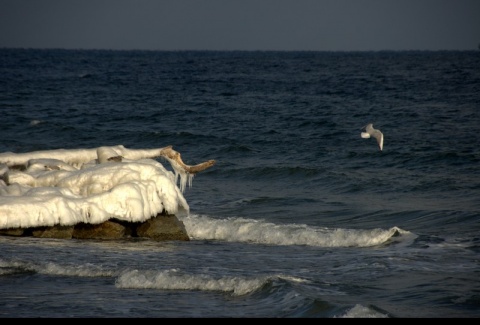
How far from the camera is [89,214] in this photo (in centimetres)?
1648

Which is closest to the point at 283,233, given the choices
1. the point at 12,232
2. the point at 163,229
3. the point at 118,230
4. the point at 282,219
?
the point at 282,219

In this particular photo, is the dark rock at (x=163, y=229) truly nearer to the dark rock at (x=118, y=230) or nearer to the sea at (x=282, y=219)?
the dark rock at (x=118, y=230)

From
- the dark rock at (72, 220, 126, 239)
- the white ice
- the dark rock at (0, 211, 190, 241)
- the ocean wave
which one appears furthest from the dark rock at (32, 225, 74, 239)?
the ocean wave

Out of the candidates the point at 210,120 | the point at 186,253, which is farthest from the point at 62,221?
the point at 210,120

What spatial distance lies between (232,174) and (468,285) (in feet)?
46.1

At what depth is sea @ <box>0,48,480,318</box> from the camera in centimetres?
1263

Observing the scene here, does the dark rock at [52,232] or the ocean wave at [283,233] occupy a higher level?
the dark rock at [52,232]

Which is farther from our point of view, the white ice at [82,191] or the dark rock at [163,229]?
the dark rock at [163,229]

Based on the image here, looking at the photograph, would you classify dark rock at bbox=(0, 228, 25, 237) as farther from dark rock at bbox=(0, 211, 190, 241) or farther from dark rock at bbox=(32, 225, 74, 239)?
dark rock at bbox=(32, 225, 74, 239)

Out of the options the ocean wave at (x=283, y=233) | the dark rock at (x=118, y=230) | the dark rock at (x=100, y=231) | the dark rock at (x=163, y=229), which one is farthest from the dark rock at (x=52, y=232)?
the ocean wave at (x=283, y=233)

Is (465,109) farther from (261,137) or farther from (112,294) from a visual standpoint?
(112,294)

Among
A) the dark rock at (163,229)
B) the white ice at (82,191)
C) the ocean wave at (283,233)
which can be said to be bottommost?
the ocean wave at (283,233)

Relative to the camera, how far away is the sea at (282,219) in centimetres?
1263

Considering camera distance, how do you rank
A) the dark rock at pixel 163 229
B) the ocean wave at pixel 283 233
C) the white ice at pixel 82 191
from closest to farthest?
the white ice at pixel 82 191 → the dark rock at pixel 163 229 → the ocean wave at pixel 283 233
